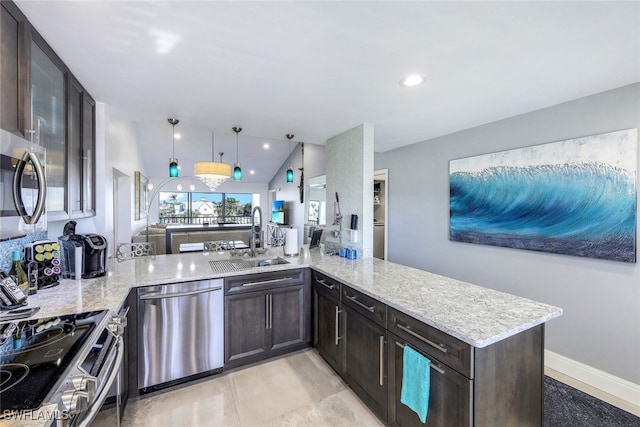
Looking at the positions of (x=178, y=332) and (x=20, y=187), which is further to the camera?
(x=178, y=332)

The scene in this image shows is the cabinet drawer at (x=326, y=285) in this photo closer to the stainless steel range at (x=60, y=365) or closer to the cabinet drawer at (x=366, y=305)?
the cabinet drawer at (x=366, y=305)

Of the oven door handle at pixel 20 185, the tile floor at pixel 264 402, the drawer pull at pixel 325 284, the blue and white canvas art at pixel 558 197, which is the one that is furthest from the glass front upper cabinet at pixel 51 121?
the blue and white canvas art at pixel 558 197

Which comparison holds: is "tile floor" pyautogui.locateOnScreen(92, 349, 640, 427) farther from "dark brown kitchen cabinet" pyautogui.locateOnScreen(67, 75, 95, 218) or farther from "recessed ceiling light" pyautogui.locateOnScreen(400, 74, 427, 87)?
"recessed ceiling light" pyautogui.locateOnScreen(400, 74, 427, 87)

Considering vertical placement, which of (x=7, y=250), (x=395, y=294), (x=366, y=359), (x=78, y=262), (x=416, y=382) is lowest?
(x=366, y=359)

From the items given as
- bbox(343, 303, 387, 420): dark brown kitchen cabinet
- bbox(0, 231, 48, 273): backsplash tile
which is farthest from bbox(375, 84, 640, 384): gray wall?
bbox(0, 231, 48, 273): backsplash tile

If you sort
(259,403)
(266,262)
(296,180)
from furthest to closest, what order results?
1. (296,180)
2. (266,262)
3. (259,403)

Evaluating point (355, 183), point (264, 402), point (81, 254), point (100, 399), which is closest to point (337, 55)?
point (355, 183)

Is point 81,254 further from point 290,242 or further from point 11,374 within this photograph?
point 290,242

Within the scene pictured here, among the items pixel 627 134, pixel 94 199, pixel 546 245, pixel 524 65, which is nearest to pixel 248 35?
pixel 524 65

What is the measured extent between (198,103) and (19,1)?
1.16m

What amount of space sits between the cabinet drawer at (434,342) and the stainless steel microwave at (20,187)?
1.86 metres

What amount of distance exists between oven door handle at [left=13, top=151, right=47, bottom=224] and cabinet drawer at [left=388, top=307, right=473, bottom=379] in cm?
184

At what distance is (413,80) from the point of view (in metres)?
1.93

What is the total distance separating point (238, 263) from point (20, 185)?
5.73ft
